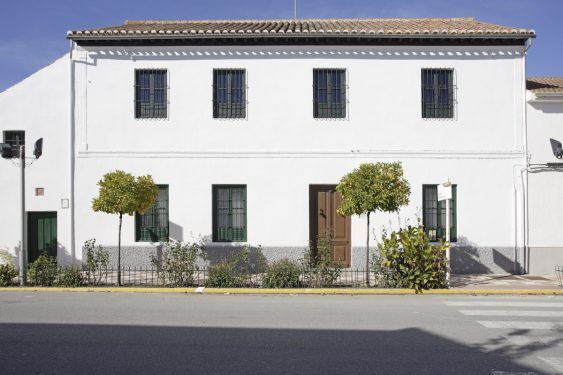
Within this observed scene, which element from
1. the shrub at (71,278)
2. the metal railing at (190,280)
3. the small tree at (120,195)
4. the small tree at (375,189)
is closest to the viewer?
the small tree at (375,189)

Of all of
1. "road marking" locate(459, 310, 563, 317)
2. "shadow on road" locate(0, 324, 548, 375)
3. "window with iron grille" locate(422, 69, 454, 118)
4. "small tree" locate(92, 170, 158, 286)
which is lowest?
"road marking" locate(459, 310, 563, 317)

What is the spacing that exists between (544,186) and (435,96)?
4.21 metres

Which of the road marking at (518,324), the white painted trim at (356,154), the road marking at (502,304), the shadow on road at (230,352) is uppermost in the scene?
the white painted trim at (356,154)

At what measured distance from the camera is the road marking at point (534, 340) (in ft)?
24.8

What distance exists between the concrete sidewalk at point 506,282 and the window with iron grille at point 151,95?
32.3ft

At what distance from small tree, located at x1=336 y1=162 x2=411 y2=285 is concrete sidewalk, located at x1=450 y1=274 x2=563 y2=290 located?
9.07 ft

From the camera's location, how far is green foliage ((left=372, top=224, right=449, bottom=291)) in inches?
485

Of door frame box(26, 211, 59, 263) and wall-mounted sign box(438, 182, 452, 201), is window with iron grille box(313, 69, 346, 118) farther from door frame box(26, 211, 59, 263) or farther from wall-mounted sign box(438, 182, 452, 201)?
door frame box(26, 211, 59, 263)

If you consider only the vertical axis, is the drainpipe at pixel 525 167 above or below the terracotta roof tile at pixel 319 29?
below

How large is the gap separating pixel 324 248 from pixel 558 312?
17.5 feet

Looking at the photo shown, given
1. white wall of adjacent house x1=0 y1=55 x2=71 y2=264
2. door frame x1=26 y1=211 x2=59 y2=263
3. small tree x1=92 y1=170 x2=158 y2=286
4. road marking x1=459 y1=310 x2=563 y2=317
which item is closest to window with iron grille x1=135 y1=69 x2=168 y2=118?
white wall of adjacent house x1=0 y1=55 x2=71 y2=264

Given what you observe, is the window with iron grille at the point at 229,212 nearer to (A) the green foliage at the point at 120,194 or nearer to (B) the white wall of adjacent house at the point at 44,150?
(A) the green foliage at the point at 120,194

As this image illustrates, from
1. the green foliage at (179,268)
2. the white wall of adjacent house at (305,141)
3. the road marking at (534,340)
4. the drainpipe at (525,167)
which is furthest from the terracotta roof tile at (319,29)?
the road marking at (534,340)

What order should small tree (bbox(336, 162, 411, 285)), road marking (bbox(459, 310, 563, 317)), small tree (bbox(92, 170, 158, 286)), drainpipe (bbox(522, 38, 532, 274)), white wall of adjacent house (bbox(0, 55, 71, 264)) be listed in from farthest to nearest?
1. white wall of adjacent house (bbox(0, 55, 71, 264))
2. drainpipe (bbox(522, 38, 532, 274))
3. small tree (bbox(92, 170, 158, 286))
4. small tree (bbox(336, 162, 411, 285))
5. road marking (bbox(459, 310, 563, 317))
